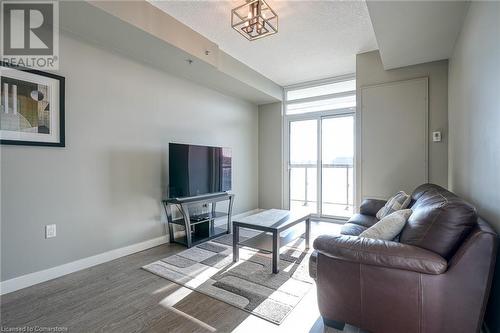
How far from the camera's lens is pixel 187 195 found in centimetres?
328

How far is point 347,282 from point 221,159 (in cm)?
269

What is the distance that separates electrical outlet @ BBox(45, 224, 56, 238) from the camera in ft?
7.70

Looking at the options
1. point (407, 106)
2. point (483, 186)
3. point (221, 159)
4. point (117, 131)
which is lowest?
point (483, 186)

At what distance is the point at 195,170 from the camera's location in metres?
3.41

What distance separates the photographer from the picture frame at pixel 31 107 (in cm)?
210

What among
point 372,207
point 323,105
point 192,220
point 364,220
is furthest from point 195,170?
point 323,105

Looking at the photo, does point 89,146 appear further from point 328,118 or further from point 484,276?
point 328,118

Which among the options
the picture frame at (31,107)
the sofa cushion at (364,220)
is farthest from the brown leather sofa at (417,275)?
the picture frame at (31,107)

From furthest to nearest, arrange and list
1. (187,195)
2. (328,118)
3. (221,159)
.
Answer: (328,118) < (221,159) < (187,195)

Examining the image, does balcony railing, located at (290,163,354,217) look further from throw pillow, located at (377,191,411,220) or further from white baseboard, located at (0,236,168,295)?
white baseboard, located at (0,236,168,295)

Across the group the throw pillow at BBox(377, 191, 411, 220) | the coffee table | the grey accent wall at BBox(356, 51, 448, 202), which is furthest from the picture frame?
the grey accent wall at BBox(356, 51, 448, 202)

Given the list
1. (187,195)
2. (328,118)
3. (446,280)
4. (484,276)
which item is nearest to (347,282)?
(446,280)

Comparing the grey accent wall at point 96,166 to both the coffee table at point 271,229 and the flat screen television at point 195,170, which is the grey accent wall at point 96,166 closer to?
the flat screen television at point 195,170
